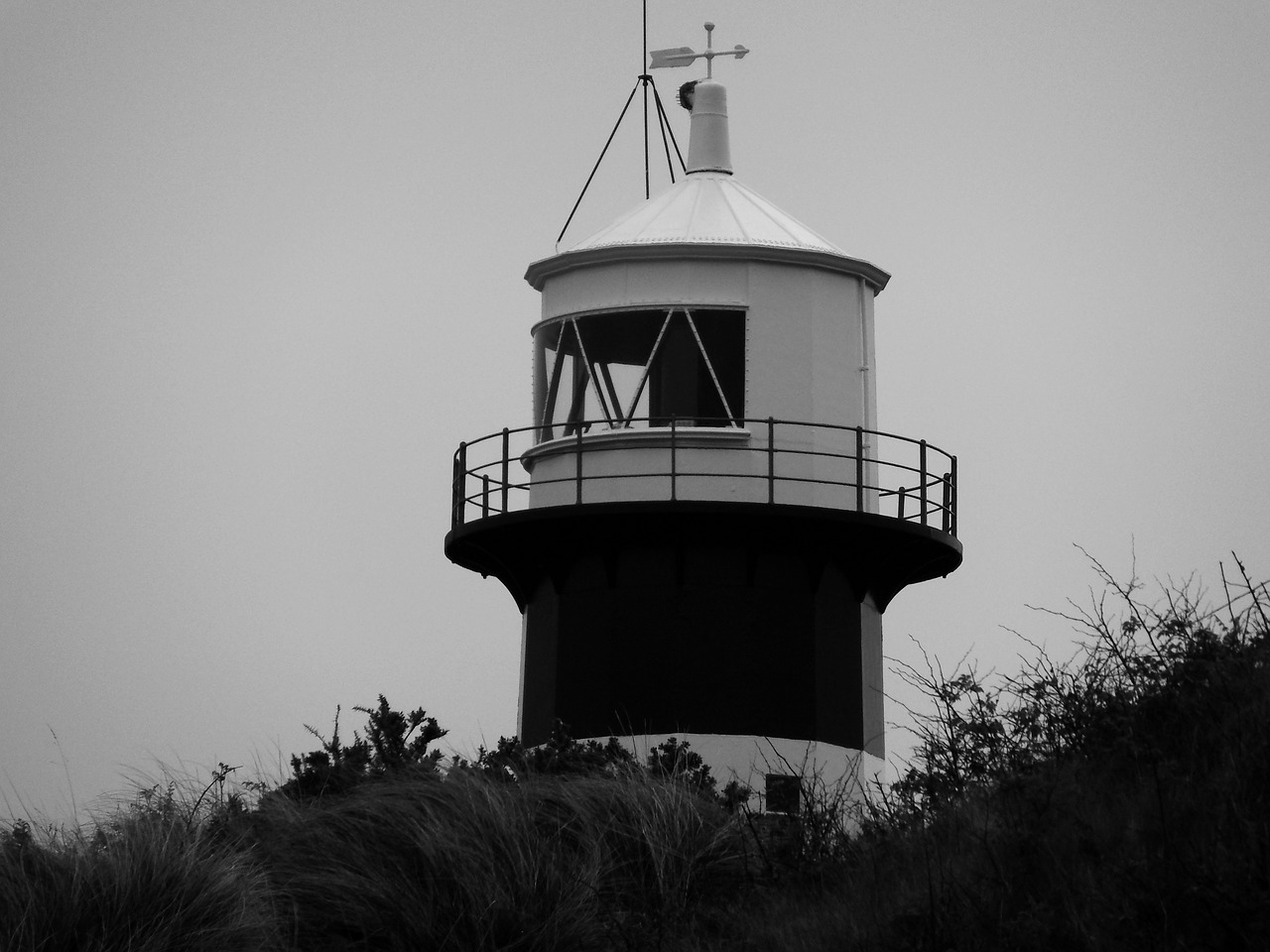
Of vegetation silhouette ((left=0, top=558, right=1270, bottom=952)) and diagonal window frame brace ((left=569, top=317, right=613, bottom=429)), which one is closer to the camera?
vegetation silhouette ((left=0, top=558, right=1270, bottom=952))

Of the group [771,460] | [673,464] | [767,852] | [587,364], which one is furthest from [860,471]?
[767,852]

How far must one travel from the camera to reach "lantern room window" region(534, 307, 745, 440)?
77.2ft

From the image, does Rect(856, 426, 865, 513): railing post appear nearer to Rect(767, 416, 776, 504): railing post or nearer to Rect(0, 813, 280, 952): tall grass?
Rect(767, 416, 776, 504): railing post

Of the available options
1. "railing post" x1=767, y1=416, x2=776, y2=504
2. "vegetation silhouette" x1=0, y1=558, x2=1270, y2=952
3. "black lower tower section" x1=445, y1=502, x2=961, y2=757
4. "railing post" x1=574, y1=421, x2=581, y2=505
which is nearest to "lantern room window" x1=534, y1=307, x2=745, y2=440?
"railing post" x1=574, y1=421, x2=581, y2=505

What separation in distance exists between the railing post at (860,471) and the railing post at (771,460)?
98cm

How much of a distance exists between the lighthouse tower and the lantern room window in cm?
2

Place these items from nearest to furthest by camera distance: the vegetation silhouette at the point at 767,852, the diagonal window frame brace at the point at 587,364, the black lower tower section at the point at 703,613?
the vegetation silhouette at the point at 767,852 → the black lower tower section at the point at 703,613 → the diagonal window frame brace at the point at 587,364

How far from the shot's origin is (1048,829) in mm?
12062

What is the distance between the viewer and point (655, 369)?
23.7 m

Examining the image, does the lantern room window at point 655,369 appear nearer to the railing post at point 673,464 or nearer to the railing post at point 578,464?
the railing post at point 578,464

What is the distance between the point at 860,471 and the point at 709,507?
1.90 meters

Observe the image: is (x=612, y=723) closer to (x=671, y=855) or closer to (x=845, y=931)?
(x=671, y=855)

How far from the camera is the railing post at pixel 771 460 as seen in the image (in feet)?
73.2

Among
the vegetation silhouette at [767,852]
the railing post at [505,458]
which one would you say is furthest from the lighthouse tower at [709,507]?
the vegetation silhouette at [767,852]
